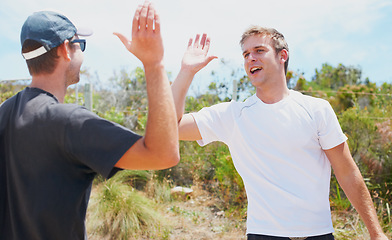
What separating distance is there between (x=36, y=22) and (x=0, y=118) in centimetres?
41

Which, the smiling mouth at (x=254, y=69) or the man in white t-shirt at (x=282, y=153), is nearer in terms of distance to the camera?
the man in white t-shirt at (x=282, y=153)

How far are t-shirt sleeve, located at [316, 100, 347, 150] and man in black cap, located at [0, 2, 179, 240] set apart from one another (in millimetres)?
1196

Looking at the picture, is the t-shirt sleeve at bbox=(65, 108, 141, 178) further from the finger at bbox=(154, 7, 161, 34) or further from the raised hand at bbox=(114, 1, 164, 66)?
the finger at bbox=(154, 7, 161, 34)

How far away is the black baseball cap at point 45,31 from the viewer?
4.49ft

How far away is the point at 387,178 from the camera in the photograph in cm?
493

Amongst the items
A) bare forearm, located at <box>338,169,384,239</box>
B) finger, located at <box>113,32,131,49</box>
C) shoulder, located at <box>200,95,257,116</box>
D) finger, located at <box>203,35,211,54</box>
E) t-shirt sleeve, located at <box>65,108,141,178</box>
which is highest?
finger, located at <box>203,35,211,54</box>

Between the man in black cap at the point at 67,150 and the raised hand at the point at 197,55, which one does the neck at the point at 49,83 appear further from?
the raised hand at the point at 197,55

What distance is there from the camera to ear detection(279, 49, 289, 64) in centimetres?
247

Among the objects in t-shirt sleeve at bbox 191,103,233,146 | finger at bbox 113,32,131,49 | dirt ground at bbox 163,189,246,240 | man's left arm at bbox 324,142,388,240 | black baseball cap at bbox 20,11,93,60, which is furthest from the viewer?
dirt ground at bbox 163,189,246,240

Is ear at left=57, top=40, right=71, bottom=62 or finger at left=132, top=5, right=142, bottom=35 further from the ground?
finger at left=132, top=5, right=142, bottom=35

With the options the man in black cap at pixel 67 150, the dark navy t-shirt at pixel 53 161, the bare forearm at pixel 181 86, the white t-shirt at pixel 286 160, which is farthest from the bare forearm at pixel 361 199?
the dark navy t-shirt at pixel 53 161

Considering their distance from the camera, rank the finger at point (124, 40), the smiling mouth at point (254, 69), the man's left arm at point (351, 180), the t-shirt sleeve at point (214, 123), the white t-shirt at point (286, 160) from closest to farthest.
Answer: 1. the finger at point (124, 40)
2. the white t-shirt at point (286, 160)
3. the man's left arm at point (351, 180)
4. the t-shirt sleeve at point (214, 123)
5. the smiling mouth at point (254, 69)

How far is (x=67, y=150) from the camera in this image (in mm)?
1221

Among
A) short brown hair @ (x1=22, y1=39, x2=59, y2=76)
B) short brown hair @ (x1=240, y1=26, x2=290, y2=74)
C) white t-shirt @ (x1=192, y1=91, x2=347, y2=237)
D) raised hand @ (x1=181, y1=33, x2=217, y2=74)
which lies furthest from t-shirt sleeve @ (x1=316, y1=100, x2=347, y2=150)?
short brown hair @ (x1=22, y1=39, x2=59, y2=76)
